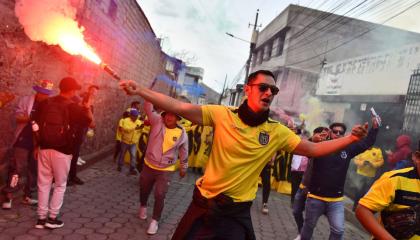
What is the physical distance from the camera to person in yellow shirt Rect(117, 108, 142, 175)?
10438 mm

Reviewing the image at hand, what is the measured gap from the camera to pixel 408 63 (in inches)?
440

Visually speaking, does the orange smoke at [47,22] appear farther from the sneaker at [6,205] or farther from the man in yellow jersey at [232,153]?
the man in yellow jersey at [232,153]

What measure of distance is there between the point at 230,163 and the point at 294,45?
26805 mm

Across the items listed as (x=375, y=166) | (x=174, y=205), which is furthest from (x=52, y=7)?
(x=375, y=166)

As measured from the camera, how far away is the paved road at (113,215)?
17.8ft

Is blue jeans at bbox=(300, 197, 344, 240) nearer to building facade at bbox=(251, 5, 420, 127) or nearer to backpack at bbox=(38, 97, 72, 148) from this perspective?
backpack at bbox=(38, 97, 72, 148)

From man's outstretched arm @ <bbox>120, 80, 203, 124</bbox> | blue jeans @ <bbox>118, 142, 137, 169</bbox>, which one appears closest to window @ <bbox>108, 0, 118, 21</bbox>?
blue jeans @ <bbox>118, 142, 137, 169</bbox>

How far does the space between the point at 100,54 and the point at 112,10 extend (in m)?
1.43

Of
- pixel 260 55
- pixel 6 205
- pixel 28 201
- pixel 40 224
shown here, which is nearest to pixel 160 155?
pixel 40 224

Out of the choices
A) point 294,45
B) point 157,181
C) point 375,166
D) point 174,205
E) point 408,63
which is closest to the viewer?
point 157,181

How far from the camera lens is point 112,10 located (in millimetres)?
10531

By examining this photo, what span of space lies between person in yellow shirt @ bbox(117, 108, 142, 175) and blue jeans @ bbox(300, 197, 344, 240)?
5.74 metres

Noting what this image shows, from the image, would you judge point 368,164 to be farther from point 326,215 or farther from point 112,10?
Answer: point 112,10

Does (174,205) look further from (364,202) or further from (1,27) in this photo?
(364,202)
